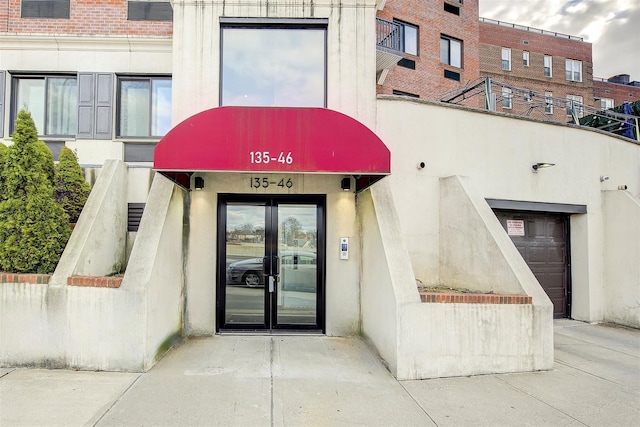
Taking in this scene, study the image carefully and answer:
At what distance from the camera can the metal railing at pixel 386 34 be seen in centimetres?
1305

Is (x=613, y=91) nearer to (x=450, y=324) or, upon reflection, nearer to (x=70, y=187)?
(x=450, y=324)

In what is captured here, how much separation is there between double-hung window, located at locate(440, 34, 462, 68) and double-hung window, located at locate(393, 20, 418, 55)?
1.72 m

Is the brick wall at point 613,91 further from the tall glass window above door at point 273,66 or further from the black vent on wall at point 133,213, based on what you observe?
the black vent on wall at point 133,213

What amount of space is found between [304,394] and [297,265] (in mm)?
2840

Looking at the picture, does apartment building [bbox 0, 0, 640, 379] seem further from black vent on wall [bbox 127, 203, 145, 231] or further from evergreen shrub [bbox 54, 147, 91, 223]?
evergreen shrub [bbox 54, 147, 91, 223]

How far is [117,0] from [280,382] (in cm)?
986

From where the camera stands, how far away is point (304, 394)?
182 inches

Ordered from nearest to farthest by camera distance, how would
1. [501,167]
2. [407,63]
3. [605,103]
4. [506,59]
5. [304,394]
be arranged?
[304,394], [501,167], [407,63], [506,59], [605,103]

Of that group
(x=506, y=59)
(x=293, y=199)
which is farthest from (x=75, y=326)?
(x=506, y=59)

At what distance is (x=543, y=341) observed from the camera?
5.49m

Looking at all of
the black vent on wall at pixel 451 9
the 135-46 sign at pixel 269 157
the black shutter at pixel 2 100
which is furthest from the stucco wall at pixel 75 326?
the black vent on wall at pixel 451 9

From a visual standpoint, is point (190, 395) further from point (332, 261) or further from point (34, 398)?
point (332, 261)

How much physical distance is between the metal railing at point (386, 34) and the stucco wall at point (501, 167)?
6426mm

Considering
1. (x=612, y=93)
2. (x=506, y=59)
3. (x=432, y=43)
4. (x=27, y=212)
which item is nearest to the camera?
(x=27, y=212)
